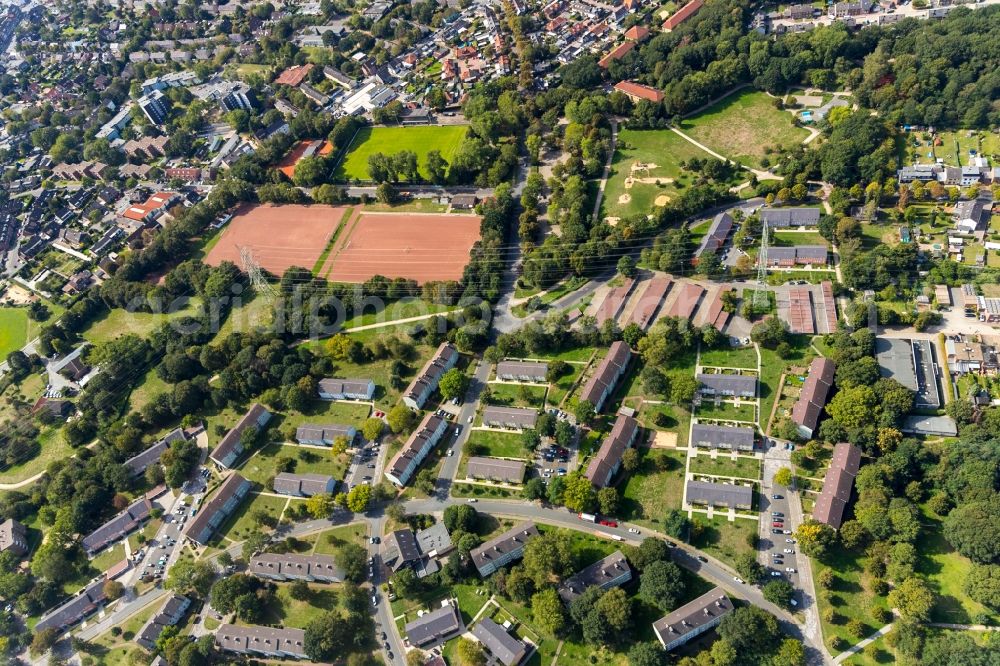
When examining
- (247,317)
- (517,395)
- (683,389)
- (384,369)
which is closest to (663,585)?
(683,389)

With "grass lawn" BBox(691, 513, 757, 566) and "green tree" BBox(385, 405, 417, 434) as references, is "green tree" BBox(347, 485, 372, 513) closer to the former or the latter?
"green tree" BBox(385, 405, 417, 434)

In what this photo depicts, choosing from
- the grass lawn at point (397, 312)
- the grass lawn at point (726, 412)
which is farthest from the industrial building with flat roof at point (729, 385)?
the grass lawn at point (397, 312)

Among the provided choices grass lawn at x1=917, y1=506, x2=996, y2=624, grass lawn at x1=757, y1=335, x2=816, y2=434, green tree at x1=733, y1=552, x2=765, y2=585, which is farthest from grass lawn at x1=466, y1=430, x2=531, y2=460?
grass lawn at x1=917, y1=506, x2=996, y2=624

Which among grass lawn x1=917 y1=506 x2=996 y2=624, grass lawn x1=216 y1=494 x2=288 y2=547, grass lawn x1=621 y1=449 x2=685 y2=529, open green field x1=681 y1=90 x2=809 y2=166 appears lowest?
grass lawn x1=917 y1=506 x2=996 y2=624

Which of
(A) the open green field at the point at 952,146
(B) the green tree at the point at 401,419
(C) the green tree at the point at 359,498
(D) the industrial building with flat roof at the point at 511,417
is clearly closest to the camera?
(C) the green tree at the point at 359,498

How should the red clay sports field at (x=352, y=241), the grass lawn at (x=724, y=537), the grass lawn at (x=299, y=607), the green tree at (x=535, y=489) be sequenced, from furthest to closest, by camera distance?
1. the red clay sports field at (x=352, y=241)
2. the green tree at (x=535, y=489)
3. the grass lawn at (x=299, y=607)
4. the grass lawn at (x=724, y=537)

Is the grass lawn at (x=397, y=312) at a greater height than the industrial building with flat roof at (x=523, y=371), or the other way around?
the grass lawn at (x=397, y=312)

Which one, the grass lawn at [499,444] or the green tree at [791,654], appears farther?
the grass lawn at [499,444]

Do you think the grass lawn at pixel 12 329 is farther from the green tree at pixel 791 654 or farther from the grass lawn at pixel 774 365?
the green tree at pixel 791 654
